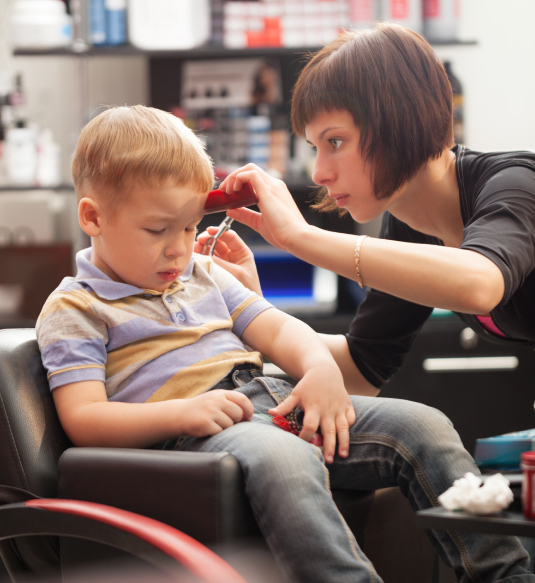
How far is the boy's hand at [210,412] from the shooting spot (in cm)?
94

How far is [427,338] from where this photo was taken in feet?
8.26

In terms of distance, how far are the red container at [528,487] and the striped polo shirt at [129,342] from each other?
50 cm

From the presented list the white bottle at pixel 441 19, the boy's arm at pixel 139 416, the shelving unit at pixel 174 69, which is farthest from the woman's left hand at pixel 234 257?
the white bottle at pixel 441 19

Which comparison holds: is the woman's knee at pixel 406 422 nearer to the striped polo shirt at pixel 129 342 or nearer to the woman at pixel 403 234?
the woman at pixel 403 234

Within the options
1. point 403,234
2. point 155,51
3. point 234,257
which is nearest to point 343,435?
point 234,257

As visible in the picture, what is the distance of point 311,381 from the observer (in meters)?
1.04

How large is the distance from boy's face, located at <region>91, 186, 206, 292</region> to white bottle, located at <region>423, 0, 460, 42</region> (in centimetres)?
202

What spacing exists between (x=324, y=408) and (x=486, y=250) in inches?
13.3

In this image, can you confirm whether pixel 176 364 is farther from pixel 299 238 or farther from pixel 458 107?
pixel 458 107

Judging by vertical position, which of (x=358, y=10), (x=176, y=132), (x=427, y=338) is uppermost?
(x=358, y=10)

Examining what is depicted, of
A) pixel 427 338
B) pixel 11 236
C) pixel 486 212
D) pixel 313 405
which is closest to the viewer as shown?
pixel 313 405

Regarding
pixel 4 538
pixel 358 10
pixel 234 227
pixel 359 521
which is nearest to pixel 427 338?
pixel 234 227

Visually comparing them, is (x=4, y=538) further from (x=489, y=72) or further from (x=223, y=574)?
(x=489, y=72)

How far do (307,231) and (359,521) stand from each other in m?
0.47
